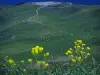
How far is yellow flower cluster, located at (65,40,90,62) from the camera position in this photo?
22.1 ft

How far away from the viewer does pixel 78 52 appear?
681 cm

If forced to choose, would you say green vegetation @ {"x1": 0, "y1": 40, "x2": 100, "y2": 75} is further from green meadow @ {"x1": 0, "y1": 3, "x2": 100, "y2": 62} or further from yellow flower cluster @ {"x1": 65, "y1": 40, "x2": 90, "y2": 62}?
green meadow @ {"x1": 0, "y1": 3, "x2": 100, "y2": 62}

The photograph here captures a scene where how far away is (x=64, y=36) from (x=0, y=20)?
1.19 metres

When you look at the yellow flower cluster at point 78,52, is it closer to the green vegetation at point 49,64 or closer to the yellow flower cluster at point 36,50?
→ the green vegetation at point 49,64

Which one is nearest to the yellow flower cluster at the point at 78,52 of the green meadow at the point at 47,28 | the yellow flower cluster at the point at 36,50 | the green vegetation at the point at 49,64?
the green vegetation at the point at 49,64

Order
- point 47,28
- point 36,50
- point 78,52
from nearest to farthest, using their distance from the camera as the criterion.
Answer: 1. point 36,50
2. point 78,52
3. point 47,28

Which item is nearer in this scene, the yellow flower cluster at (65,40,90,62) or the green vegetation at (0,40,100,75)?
the green vegetation at (0,40,100,75)

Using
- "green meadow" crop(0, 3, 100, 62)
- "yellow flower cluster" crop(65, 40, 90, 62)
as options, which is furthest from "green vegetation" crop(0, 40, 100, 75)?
"green meadow" crop(0, 3, 100, 62)

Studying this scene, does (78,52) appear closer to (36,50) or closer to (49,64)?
(49,64)

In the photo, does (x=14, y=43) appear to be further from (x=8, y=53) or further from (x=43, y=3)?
(x=43, y=3)

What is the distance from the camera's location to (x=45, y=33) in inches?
281

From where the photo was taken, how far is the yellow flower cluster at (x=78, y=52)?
22.1ft

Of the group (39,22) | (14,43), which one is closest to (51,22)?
(39,22)

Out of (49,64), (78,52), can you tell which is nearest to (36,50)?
(49,64)
